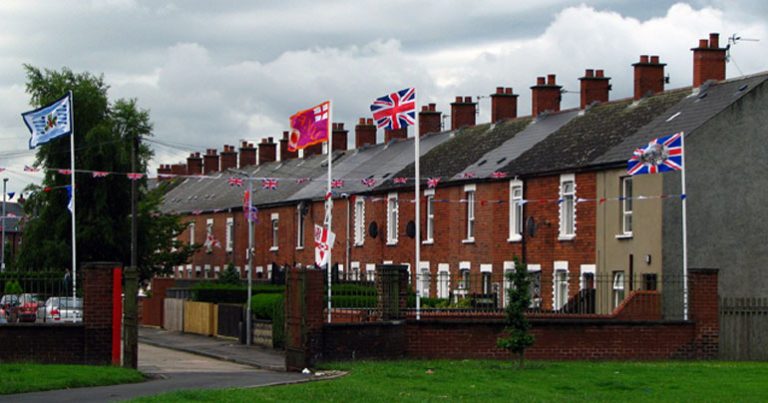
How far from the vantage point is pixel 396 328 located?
30500 millimetres

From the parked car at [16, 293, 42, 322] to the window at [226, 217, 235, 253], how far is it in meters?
42.9

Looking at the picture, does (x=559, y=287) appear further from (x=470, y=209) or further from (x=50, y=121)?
(x=50, y=121)

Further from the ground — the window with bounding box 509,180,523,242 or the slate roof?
the slate roof

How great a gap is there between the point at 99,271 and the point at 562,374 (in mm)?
9926

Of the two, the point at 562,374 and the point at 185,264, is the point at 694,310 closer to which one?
the point at 562,374

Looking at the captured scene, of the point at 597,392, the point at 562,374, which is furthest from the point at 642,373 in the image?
the point at 597,392

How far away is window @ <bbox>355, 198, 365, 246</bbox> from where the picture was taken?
192ft

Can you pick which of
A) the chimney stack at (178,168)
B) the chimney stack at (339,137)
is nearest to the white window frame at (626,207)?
the chimney stack at (339,137)

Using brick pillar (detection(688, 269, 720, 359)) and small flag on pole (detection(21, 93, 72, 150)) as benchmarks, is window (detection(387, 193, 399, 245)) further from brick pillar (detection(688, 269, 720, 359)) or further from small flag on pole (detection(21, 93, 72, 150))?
brick pillar (detection(688, 269, 720, 359))

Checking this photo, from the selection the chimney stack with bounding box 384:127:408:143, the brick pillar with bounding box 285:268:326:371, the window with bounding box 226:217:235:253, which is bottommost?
the brick pillar with bounding box 285:268:326:371

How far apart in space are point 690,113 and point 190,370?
1892 cm

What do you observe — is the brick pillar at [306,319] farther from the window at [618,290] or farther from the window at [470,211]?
the window at [470,211]

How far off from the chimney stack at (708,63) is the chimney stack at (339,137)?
114 feet

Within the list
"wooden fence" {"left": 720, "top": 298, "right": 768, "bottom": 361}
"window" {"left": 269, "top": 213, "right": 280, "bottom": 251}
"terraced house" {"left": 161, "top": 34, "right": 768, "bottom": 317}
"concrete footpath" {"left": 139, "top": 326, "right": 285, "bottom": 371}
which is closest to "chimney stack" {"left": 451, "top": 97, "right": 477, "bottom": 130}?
"terraced house" {"left": 161, "top": 34, "right": 768, "bottom": 317}
